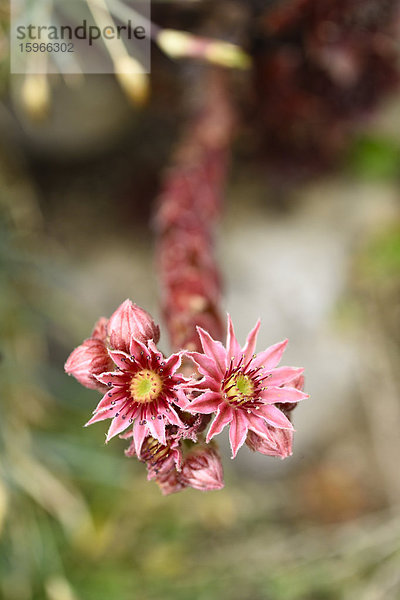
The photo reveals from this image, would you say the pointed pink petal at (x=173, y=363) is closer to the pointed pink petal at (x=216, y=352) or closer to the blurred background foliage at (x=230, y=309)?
the pointed pink petal at (x=216, y=352)

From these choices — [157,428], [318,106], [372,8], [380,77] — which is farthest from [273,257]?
[157,428]

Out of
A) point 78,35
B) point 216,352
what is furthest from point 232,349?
point 78,35

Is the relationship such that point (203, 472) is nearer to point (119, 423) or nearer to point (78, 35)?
point (119, 423)

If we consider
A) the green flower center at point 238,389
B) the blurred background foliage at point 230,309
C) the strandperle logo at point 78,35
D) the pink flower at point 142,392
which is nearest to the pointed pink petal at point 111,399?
the pink flower at point 142,392

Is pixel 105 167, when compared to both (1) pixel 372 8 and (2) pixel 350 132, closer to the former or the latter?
(2) pixel 350 132

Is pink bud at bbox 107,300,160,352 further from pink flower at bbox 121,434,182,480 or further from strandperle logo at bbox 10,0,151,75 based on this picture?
strandperle logo at bbox 10,0,151,75

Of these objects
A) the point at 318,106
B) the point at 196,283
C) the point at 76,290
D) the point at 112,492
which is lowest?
the point at 112,492

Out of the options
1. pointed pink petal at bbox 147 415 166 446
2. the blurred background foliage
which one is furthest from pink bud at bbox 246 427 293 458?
the blurred background foliage
